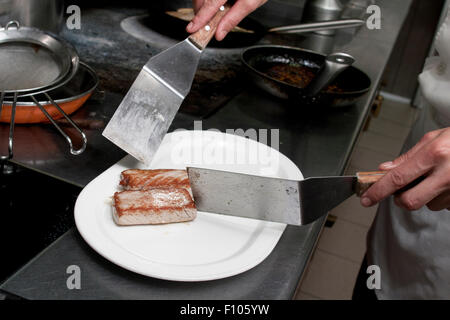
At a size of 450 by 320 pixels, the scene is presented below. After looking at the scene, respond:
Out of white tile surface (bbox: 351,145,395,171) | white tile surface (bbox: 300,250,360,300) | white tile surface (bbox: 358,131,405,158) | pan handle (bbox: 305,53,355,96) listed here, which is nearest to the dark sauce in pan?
pan handle (bbox: 305,53,355,96)

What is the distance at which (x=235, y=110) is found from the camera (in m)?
1.43

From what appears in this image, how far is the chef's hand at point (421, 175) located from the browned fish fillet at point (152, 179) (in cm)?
35

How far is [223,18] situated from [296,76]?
1.39ft

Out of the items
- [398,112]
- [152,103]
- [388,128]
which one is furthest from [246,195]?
[398,112]

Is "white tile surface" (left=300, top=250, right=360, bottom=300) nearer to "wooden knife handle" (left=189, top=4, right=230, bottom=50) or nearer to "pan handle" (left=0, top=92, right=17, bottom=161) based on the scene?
"wooden knife handle" (left=189, top=4, right=230, bottom=50)

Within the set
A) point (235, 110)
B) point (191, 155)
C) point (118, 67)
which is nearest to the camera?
point (191, 155)

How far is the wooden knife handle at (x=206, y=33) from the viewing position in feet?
3.62

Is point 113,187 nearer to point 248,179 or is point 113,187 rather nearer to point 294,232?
point 248,179

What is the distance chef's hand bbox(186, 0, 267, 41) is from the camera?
1166 millimetres

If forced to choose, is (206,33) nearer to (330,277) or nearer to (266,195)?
(266,195)

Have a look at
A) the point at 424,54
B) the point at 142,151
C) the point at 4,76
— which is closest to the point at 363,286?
the point at 142,151

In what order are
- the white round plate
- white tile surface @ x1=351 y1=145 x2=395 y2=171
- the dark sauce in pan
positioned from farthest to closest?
white tile surface @ x1=351 y1=145 x2=395 y2=171 < the dark sauce in pan < the white round plate
